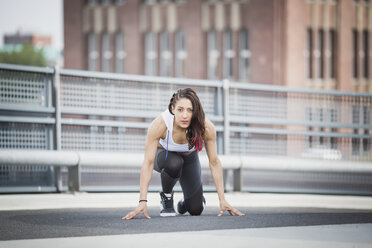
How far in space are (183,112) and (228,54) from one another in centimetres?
2862

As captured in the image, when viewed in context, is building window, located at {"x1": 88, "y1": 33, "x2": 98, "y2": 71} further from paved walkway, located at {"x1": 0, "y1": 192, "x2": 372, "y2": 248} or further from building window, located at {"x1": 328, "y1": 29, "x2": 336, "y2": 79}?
paved walkway, located at {"x1": 0, "y1": 192, "x2": 372, "y2": 248}

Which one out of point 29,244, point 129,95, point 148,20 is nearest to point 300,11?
point 148,20

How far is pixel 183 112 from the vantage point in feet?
19.1

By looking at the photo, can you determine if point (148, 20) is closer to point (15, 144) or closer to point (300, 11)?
point (300, 11)

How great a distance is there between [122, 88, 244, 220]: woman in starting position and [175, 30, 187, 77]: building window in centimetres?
2871

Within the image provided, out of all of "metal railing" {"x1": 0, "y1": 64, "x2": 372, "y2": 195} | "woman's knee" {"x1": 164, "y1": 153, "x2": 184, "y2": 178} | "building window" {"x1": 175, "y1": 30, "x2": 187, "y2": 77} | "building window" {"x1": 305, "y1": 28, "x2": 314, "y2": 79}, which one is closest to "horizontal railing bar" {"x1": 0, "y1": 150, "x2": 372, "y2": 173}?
"metal railing" {"x1": 0, "y1": 64, "x2": 372, "y2": 195}

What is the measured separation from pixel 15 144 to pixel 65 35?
103ft

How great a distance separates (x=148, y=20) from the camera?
1430 inches

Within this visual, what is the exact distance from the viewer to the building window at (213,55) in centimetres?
3447

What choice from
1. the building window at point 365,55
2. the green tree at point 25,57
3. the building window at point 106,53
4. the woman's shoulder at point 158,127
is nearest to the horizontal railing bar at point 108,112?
the woman's shoulder at point 158,127

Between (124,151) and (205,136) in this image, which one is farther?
(124,151)

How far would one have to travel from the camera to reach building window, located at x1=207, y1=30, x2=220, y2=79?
1357 inches

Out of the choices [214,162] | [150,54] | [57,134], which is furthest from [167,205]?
[150,54]

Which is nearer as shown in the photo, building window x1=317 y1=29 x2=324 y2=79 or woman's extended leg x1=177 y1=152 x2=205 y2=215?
woman's extended leg x1=177 y1=152 x2=205 y2=215
